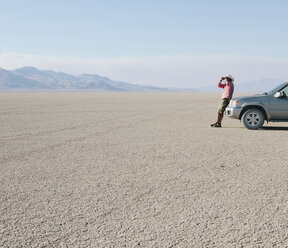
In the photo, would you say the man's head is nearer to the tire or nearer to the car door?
the tire

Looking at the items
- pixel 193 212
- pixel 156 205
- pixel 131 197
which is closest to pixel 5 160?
pixel 131 197

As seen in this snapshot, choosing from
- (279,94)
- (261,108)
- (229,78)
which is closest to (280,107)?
(279,94)

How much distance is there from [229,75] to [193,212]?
30.4 feet

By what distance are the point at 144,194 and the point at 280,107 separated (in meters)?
8.18

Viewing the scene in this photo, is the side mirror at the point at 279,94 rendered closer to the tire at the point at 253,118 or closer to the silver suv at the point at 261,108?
the silver suv at the point at 261,108

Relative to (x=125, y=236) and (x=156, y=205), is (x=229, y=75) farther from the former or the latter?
(x=125, y=236)

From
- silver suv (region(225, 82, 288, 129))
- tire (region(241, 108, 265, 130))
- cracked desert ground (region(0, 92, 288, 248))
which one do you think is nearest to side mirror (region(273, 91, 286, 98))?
silver suv (region(225, 82, 288, 129))

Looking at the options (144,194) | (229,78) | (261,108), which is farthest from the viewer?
(229,78)

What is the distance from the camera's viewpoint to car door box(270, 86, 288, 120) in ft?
39.4

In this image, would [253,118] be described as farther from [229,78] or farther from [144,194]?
[144,194]

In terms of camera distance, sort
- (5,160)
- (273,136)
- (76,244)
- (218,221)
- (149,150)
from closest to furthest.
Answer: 1. (76,244)
2. (218,221)
3. (5,160)
4. (149,150)
5. (273,136)

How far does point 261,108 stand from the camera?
40.7ft

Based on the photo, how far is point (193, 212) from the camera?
177 inches

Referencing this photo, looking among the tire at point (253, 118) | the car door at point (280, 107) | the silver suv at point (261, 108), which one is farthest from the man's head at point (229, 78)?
the car door at point (280, 107)
